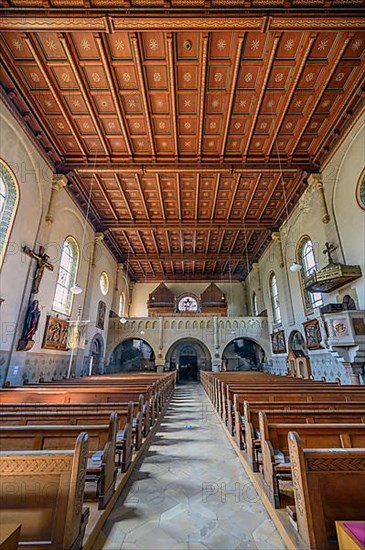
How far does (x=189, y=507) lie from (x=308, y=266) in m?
8.93

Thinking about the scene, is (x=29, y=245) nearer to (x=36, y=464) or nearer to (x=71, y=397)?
(x=71, y=397)

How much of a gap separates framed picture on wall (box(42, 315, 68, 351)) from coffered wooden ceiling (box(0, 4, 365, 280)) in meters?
4.64

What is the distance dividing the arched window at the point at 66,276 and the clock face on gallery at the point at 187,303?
9204 mm

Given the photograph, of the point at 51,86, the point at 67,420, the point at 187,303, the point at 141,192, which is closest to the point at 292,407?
the point at 67,420

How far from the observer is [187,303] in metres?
18.2

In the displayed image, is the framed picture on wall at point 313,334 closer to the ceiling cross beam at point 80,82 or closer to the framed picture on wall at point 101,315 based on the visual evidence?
the framed picture on wall at point 101,315

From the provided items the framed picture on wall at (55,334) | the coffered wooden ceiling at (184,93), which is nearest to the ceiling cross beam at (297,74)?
the coffered wooden ceiling at (184,93)

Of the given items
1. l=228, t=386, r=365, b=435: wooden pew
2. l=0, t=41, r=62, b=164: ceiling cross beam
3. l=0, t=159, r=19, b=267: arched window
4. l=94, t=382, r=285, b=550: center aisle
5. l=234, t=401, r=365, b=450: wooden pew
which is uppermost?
l=0, t=41, r=62, b=164: ceiling cross beam

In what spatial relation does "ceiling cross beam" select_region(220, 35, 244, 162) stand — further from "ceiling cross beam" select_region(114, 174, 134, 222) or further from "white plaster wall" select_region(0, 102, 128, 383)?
"white plaster wall" select_region(0, 102, 128, 383)

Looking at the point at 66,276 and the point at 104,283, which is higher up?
the point at 104,283

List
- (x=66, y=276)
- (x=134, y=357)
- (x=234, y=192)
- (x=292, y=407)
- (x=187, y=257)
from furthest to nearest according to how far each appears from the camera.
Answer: (x=134, y=357) < (x=187, y=257) < (x=234, y=192) < (x=66, y=276) < (x=292, y=407)

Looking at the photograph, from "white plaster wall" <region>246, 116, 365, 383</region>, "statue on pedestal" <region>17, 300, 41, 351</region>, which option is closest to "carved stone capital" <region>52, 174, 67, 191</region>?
"statue on pedestal" <region>17, 300, 41, 351</region>

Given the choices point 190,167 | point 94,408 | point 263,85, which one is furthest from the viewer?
point 190,167

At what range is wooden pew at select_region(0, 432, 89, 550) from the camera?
1.43 meters
